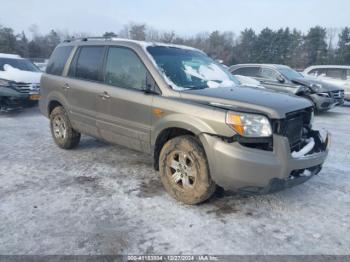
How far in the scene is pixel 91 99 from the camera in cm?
501

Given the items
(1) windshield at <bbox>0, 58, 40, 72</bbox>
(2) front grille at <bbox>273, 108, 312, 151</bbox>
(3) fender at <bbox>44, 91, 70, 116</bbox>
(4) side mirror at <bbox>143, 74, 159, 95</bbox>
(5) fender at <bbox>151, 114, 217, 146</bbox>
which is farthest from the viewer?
(1) windshield at <bbox>0, 58, 40, 72</bbox>

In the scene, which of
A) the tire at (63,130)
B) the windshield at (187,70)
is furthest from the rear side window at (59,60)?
the windshield at (187,70)

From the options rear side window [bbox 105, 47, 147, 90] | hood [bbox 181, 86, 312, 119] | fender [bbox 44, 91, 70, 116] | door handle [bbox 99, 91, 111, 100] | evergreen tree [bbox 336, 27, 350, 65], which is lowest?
fender [bbox 44, 91, 70, 116]

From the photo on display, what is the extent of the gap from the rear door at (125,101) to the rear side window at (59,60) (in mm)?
1334

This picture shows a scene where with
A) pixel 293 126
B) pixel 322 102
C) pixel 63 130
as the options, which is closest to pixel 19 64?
pixel 63 130

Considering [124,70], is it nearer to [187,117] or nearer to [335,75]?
[187,117]

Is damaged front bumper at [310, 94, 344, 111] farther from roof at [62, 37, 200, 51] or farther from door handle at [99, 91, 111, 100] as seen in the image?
door handle at [99, 91, 111, 100]

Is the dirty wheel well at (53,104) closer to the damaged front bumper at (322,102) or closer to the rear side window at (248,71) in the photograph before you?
the rear side window at (248,71)

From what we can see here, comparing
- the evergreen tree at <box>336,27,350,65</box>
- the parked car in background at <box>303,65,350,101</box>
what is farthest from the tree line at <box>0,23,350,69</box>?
the parked car in background at <box>303,65,350,101</box>

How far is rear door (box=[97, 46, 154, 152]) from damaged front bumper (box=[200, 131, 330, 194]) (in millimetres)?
1078

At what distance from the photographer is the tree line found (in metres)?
47.0

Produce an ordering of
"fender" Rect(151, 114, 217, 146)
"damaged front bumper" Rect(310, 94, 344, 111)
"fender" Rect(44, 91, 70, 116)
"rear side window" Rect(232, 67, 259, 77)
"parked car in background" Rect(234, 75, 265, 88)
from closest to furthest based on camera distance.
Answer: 1. "fender" Rect(151, 114, 217, 146)
2. "parked car in background" Rect(234, 75, 265, 88)
3. "fender" Rect(44, 91, 70, 116)
4. "damaged front bumper" Rect(310, 94, 344, 111)
5. "rear side window" Rect(232, 67, 259, 77)

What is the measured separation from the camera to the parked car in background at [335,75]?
13.3 m

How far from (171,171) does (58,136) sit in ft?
9.71
